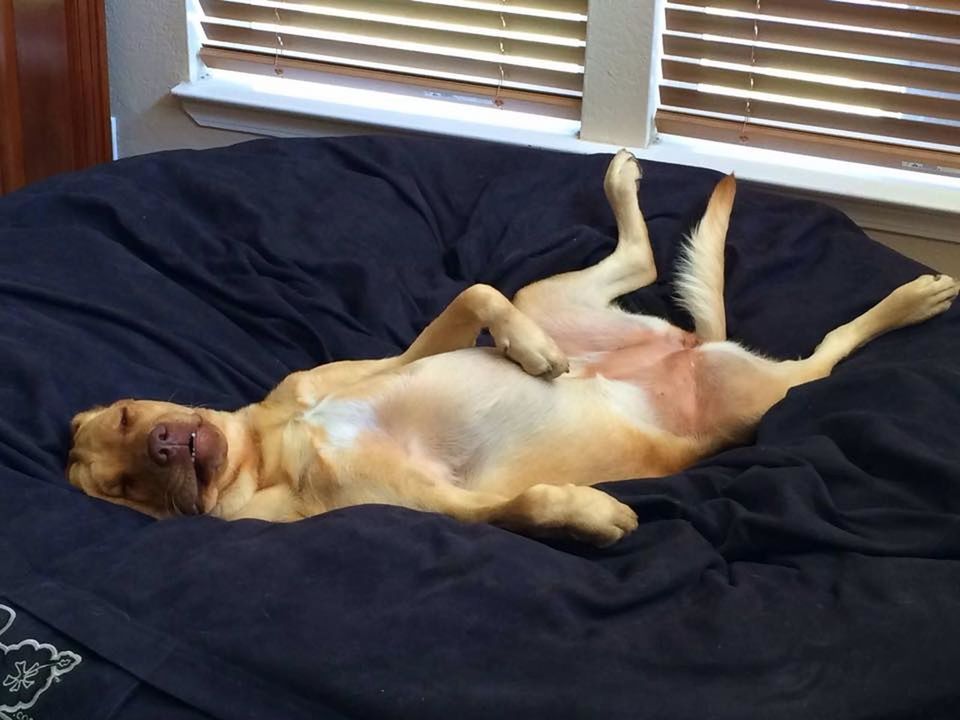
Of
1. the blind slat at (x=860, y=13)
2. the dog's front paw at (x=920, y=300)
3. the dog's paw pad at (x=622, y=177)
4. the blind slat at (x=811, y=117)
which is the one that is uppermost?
the blind slat at (x=860, y=13)

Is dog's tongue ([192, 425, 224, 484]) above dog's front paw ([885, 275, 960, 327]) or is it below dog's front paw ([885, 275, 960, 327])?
below

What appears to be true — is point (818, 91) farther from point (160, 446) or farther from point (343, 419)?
point (160, 446)

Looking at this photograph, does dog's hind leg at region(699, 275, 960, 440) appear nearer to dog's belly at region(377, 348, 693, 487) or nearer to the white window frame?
dog's belly at region(377, 348, 693, 487)

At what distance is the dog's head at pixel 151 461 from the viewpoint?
1.52m

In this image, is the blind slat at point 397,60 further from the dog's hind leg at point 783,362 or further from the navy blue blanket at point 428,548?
the dog's hind leg at point 783,362

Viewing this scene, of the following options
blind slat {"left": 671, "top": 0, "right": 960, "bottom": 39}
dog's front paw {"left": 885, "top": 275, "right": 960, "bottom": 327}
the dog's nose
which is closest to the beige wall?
blind slat {"left": 671, "top": 0, "right": 960, "bottom": 39}

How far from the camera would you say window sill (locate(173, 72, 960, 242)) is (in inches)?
93.9

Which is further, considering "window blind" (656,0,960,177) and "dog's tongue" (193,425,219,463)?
"window blind" (656,0,960,177)

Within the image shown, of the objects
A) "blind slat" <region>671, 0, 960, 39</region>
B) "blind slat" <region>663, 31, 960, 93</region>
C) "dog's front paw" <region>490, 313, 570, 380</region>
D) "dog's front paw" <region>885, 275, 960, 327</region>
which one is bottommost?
"dog's front paw" <region>490, 313, 570, 380</region>

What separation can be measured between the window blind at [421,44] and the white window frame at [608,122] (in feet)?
0.14

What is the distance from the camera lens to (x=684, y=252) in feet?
7.05

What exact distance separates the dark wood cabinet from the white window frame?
0.77ft

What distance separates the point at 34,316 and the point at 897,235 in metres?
1.81

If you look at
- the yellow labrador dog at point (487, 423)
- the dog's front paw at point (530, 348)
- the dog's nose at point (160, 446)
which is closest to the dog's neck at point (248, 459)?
the yellow labrador dog at point (487, 423)
